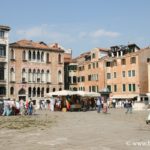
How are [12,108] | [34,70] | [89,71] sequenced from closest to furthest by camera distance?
[12,108], [34,70], [89,71]

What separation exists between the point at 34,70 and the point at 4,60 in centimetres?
689

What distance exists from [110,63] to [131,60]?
6.19 metres

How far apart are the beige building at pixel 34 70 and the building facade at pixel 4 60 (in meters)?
1.25

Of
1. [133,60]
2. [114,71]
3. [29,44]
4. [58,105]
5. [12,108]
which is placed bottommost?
[12,108]

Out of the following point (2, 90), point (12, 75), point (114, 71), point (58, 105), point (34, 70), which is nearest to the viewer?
point (58, 105)

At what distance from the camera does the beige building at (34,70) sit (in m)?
65.7

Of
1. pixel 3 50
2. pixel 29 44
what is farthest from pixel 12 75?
pixel 29 44

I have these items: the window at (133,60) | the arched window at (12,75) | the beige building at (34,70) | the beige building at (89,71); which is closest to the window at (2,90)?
the beige building at (34,70)

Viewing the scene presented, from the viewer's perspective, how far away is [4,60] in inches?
2502

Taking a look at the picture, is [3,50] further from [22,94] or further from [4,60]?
[22,94]

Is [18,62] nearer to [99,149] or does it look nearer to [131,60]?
[131,60]

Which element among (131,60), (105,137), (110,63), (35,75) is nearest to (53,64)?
(35,75)

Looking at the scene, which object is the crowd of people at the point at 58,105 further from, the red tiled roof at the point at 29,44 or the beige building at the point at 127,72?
the red tiled roof at the point at 29,44

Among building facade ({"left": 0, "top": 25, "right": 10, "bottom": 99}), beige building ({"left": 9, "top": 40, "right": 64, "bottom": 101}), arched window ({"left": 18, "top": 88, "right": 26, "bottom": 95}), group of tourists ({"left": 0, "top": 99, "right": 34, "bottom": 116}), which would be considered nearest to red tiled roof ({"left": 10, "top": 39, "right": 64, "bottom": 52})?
beige building ({"left": 9, "top": 40, "right": 64, "bottom": 101})
